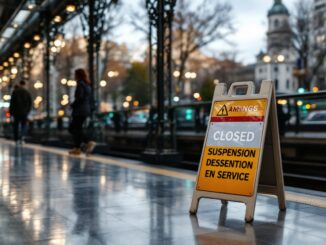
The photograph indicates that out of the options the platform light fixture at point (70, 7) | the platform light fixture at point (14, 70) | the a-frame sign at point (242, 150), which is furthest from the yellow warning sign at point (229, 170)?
the platform light fixture at point (14, 70)

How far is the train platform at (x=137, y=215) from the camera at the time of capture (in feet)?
13.1

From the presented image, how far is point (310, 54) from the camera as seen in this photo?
45.0 m

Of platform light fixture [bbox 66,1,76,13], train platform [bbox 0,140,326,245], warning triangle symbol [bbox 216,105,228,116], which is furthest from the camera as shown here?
platform light fixture [bbox 66,1,76,13]

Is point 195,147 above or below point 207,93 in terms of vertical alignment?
below

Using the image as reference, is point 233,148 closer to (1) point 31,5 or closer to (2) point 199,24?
(1) point 31,5

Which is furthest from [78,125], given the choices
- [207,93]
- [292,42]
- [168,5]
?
[207,93]

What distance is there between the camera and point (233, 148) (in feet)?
16.3

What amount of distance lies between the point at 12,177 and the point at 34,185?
3.45 ft

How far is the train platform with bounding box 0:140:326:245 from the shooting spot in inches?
158

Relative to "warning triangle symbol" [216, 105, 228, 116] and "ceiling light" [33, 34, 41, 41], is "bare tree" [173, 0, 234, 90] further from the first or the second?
"warning triangle symbol" [216, 105, 228, 116]

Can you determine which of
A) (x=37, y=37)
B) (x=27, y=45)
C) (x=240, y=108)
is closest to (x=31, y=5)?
(x=37, y=37)

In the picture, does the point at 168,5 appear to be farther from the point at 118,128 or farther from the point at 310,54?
the point at 310,54

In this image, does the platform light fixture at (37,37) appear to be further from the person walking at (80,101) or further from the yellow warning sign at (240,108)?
the yellow warning sign at (240,108)

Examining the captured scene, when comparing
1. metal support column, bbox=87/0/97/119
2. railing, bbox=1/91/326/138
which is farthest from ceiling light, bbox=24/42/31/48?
metal support column, bbox=87/0/97/119
